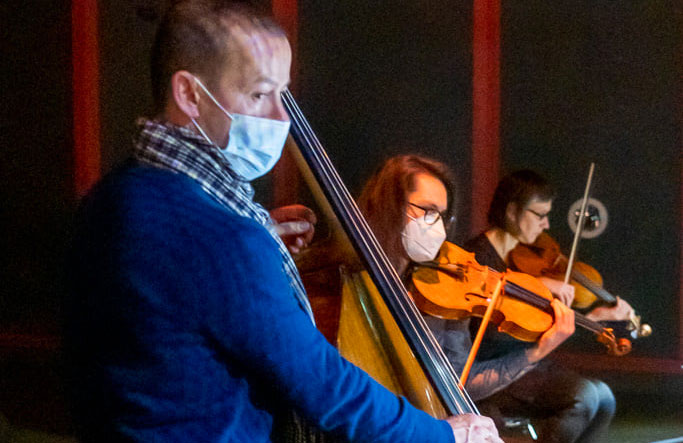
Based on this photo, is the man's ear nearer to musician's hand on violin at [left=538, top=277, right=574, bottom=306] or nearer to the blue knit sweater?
the blue knit sweater

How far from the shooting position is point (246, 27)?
815 millimetres

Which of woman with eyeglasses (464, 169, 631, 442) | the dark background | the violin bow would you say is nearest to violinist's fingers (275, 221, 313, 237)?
the dark background

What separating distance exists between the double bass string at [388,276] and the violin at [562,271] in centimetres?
60

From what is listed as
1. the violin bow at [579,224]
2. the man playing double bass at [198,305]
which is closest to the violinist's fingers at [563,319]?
the violin bow at [579,224]

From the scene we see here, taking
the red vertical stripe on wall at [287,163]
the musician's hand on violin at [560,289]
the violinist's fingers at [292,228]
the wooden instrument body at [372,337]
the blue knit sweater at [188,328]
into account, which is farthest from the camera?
the musician's hand on violin at [560,289]

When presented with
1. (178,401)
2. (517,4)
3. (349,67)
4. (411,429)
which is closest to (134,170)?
(178,401)

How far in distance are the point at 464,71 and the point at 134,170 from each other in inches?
46.7

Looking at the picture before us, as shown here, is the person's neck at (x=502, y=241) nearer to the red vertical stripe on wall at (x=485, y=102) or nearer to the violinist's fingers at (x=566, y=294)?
the red vertical stripe on wall at (x=485, y=102)

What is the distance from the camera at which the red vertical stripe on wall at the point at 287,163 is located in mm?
1533

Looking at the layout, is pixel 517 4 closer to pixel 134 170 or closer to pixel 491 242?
pixel 491 242

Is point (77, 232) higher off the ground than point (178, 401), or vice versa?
point (77, 232)

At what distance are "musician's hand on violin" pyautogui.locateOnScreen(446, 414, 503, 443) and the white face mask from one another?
0.58 m

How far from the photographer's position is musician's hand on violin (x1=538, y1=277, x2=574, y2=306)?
1.64m

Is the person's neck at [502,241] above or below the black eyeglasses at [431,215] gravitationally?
below
